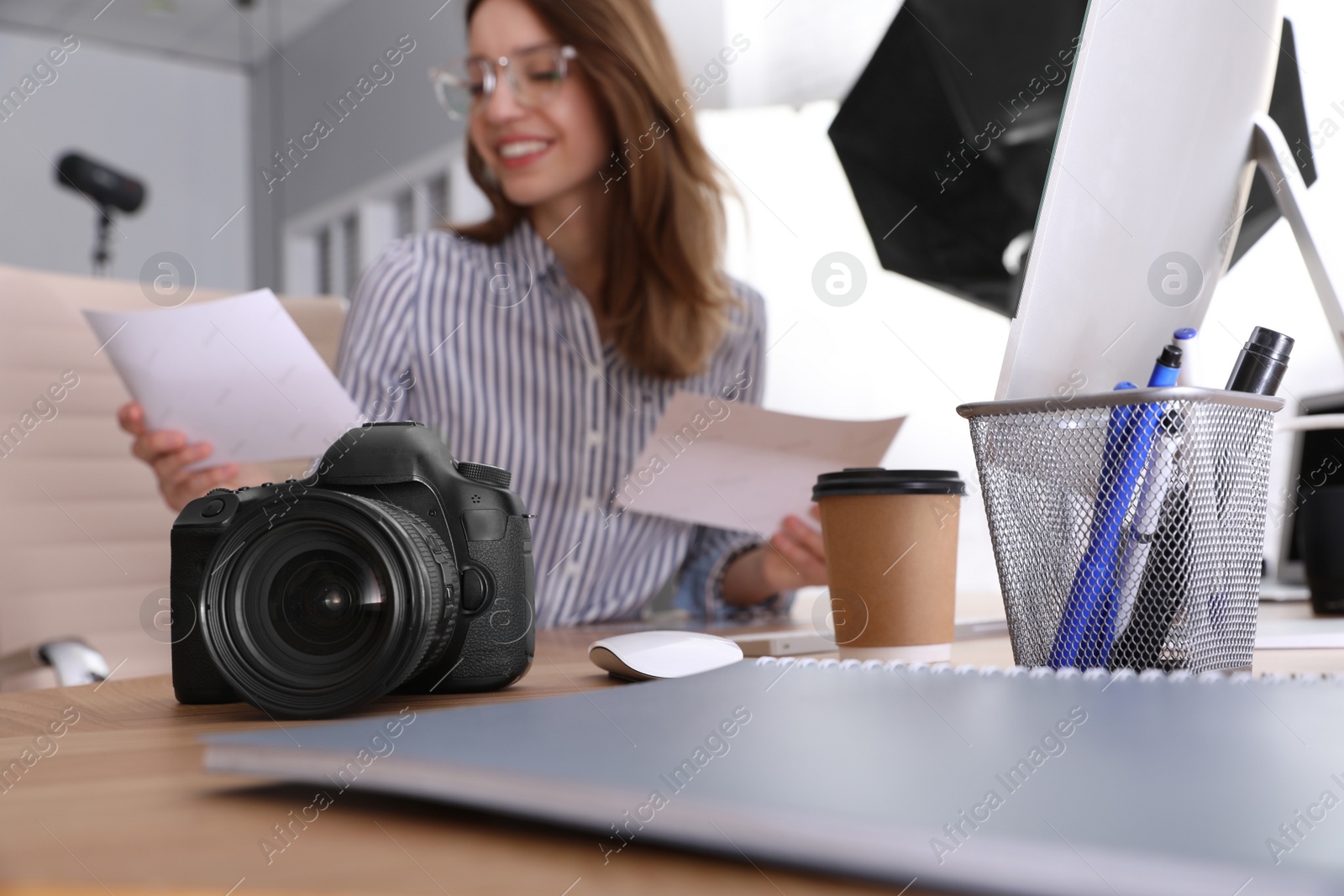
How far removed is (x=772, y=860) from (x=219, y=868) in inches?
4.1

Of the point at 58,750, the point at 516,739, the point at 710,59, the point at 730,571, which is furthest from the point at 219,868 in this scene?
the point at 710,59

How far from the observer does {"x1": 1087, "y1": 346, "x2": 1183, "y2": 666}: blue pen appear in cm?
40

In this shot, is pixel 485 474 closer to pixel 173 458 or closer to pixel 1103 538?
pixel 1103 538

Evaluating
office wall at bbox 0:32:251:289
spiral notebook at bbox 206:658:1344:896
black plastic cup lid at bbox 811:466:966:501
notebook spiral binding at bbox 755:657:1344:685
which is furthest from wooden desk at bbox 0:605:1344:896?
office wall at bbox 0:32:251:289

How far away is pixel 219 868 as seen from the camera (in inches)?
7.9

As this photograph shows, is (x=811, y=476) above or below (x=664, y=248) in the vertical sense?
below

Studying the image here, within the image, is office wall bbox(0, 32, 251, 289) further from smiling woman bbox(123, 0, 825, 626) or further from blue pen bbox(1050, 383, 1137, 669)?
blue pen bbox(1050, 383, 1137, 669)

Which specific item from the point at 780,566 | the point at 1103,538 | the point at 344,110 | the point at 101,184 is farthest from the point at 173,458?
the point at 344,110

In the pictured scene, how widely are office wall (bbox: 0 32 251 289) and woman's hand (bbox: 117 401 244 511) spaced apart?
3.99 metres

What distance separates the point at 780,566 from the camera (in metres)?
0.93

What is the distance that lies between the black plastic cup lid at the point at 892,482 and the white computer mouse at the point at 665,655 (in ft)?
0.32

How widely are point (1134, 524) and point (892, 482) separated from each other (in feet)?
0.39

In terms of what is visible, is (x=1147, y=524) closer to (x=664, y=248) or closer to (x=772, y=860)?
(x=772, y=860)

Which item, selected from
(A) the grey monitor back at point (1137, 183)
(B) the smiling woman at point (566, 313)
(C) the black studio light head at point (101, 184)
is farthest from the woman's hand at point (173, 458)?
(C) the black studio light head at point (101, 184)
